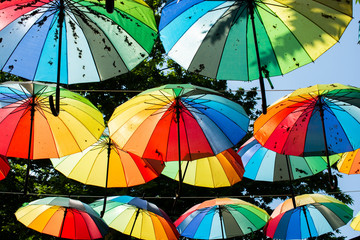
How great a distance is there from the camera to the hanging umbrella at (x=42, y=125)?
4680 mm

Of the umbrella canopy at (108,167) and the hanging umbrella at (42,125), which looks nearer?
the hanging umbrella at (42,125)

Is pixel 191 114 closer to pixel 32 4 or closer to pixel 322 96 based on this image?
pixel 322 96

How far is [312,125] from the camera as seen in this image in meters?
4.96

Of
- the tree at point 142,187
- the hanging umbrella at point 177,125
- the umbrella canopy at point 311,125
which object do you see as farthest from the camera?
the tree at point 142,187

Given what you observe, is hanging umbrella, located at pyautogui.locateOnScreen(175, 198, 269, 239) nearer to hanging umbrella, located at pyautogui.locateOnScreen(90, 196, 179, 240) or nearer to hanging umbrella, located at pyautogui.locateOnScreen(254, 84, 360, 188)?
hanging umbrella, located at pyautogui.locateOnScreen(90, 196, 179, 240)

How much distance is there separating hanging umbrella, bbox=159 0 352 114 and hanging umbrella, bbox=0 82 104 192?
1488 mm

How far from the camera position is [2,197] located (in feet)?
Answer: 37.6

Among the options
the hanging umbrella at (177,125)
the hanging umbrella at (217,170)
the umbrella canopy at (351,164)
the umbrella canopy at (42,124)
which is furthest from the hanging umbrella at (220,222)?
the umbrella canopy at (42,124)

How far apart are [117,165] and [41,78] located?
2321 mm

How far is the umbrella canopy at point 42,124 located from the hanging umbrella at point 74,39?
746 millimetres

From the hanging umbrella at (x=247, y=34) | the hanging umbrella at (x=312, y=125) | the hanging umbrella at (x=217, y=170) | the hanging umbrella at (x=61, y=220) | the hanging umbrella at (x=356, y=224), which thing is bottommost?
the hanging umbrella at (x=356, y=224)

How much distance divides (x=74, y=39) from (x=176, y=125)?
161cm

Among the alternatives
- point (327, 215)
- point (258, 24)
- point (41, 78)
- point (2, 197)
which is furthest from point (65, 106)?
point (2, 197)

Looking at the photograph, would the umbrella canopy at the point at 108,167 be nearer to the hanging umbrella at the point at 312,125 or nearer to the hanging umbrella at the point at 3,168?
the hanging umbrella at the point at 3,168
